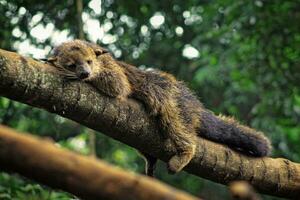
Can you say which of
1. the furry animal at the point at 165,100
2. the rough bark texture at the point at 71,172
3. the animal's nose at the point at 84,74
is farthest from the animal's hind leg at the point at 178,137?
the rough bark texture at the point at 71,172

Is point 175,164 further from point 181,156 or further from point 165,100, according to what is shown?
point 165,100

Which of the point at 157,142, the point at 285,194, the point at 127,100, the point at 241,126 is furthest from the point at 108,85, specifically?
the point at 285,194

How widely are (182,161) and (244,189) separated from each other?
3.11 metres

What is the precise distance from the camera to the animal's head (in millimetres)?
5020

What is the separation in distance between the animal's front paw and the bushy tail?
62 cm

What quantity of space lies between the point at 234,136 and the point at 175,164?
90cm

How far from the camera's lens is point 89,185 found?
1.77 m

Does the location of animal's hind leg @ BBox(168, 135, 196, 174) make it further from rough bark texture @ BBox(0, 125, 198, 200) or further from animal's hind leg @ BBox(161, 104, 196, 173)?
rough bark texture @ BBox(0, 125, 198, 200)

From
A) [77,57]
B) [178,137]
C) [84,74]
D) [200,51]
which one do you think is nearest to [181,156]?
[178,137]

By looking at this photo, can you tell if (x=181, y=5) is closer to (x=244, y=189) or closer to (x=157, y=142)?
(x=157, y=142)

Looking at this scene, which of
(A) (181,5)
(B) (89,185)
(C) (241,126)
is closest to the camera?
(B) (89,185)

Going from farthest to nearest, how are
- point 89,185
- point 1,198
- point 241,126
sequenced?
point 241,126, point 1,198, point 89,185

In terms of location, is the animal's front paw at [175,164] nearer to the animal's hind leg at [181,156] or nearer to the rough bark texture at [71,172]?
the animal's hind leg at [181,156]

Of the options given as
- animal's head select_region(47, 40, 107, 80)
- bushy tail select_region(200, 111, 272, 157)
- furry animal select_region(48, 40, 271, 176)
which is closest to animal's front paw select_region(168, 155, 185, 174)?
furry animal select_region(48, 40, 271, 176)
